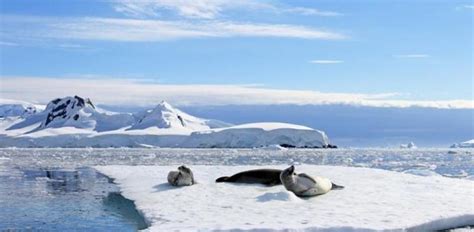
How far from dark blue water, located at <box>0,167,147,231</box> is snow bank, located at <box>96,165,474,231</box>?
35cm

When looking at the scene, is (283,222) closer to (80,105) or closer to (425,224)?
(425,224)

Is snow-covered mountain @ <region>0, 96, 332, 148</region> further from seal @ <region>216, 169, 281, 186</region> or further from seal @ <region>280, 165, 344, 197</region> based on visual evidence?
seal @ <region>280, 165, 344, 197</region>

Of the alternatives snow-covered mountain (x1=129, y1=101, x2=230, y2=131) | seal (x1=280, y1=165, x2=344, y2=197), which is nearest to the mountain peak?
snow-covered mountain (x1=129, y1=101, x2=230, y2=131)

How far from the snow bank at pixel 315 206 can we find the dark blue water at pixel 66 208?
35 cm

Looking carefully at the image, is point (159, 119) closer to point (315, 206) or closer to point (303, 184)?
point (303, 184)

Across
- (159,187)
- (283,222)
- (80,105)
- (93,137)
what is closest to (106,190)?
(159,187)

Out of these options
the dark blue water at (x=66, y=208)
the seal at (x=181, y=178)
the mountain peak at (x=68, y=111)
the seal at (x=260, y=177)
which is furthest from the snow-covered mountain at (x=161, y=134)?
the seal at (x=181, y=178)

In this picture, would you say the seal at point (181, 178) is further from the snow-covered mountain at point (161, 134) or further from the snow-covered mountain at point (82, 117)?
the snow-covered mountain at point (82, 117)

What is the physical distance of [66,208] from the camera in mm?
10203

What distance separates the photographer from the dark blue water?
8.45 metres

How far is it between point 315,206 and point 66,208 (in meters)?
4.15

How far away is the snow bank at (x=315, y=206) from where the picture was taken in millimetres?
7609

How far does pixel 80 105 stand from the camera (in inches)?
7495

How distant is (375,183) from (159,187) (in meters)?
4.29
